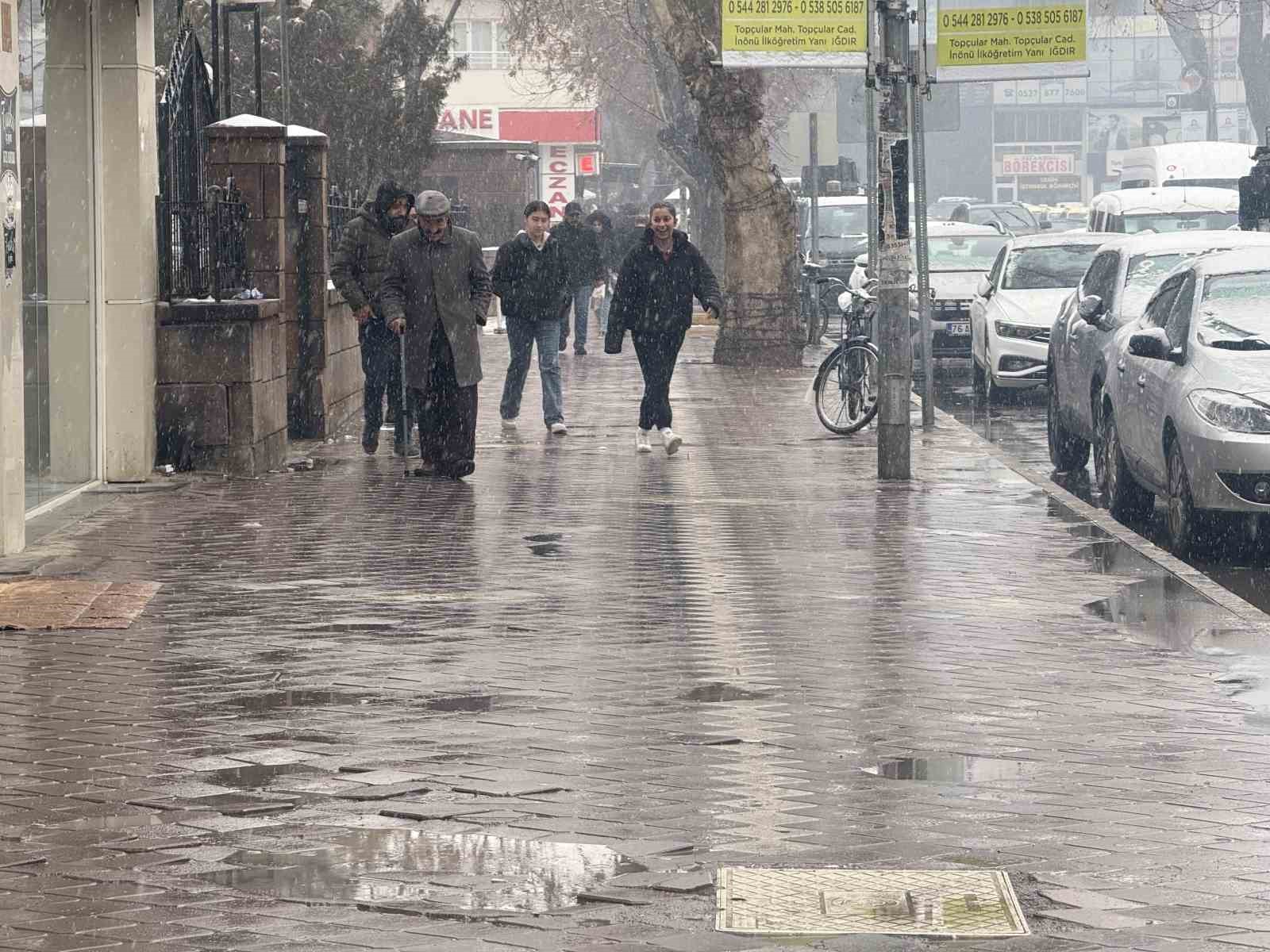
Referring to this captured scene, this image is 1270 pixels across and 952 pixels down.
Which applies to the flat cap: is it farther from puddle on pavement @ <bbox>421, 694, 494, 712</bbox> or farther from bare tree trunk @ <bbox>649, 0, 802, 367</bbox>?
bare tree trunk @ <bbox>649, 0, 802, 367</bbox>

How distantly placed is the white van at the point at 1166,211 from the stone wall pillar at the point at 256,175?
17398mm

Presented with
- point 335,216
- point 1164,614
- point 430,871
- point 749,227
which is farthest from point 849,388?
point 430,871

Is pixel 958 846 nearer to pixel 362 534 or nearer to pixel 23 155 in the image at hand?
pixel 362 534

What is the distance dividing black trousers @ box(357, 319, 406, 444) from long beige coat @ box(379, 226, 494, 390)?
1674 millimetres

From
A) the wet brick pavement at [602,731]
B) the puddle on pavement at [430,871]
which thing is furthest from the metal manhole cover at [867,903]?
the puddle on pavement at [430,871]

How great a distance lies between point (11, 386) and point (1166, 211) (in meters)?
23.1

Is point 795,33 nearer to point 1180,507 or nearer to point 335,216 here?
point 335,216

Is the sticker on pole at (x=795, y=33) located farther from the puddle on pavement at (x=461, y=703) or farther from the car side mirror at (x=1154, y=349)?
the puddle on pavement at (x=461, y=703)

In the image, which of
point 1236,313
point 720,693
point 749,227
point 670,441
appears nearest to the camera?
point 720,693

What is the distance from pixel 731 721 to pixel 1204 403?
5.06m

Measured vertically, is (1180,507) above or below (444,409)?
below

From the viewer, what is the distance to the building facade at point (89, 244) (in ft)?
44.1

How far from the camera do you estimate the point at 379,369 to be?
16594mm

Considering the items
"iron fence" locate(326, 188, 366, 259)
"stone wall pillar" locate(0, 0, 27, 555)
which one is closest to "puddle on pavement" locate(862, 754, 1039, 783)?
"stone wall pillar" locate(0, 0, 27, 555)
